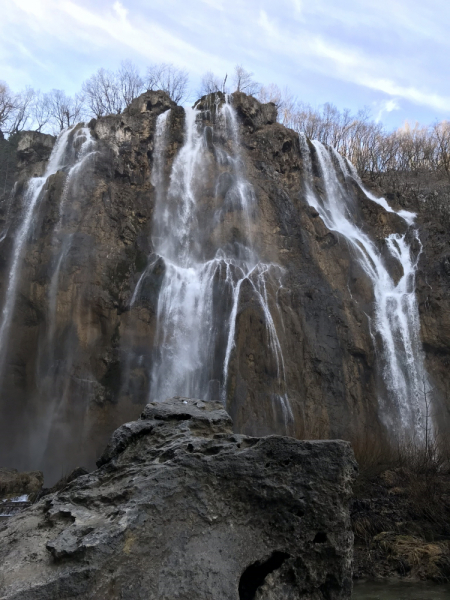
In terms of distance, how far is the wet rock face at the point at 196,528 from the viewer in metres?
4.04

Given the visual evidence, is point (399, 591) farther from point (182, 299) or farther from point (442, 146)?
point (442, 146)

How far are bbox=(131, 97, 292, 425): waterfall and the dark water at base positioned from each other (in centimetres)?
989

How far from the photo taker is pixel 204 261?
23.2 m

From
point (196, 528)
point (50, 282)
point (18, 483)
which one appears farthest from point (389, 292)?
point (196, 528)

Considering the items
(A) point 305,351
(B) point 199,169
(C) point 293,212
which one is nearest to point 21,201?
(B) point 199,169

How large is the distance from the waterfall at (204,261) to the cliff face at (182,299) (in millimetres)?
74

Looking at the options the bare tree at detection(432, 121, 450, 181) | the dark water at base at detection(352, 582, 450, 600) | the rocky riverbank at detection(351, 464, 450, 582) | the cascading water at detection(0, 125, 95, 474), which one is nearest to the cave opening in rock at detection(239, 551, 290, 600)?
the dark water at base at detection(352, 582, 450, 600)

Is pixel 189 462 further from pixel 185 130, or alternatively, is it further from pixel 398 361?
pixel 185 130

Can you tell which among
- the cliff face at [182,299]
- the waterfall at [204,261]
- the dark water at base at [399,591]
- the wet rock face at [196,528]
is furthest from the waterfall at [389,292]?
the wet rock face at [196,528]

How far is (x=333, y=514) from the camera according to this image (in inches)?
196

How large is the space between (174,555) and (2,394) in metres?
17.9

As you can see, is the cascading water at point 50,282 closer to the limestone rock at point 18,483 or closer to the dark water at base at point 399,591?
the limestone rock at point 18,483

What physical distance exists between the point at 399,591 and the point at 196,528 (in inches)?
233

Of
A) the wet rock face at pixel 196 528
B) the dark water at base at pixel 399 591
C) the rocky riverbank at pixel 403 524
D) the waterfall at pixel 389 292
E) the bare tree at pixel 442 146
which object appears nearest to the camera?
the wet rock face at pixel 196 528
